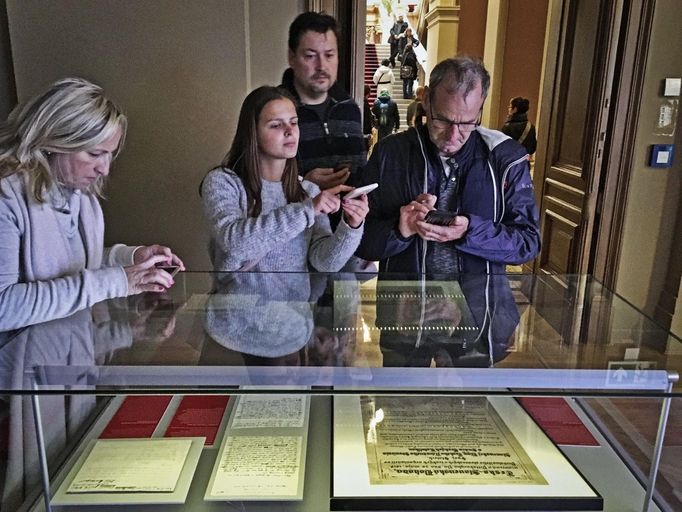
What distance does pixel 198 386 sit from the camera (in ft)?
3.04

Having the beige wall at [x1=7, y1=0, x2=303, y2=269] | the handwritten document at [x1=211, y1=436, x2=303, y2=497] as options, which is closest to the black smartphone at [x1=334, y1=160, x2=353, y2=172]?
the beige wall at [x1=7, y1=0, x2=303, y2=269]

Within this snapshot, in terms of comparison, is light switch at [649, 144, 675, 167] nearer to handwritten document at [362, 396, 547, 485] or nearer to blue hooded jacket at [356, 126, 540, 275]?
blue hooded jacket at [356, 126, 540, 275]

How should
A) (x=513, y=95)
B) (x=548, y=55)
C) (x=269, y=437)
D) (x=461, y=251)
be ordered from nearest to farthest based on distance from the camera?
(x=269, y=437), (x=461, y=251), (x=548, y=55), (x=513, y=95)

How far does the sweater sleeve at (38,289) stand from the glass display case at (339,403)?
3 cm

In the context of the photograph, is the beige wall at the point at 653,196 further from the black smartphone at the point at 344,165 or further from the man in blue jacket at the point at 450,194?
the black smartphone at the point at 344,165

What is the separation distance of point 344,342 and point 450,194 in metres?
0.94

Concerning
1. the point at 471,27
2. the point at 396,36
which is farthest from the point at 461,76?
the point at 396,36

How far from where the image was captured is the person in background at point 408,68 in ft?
36.0

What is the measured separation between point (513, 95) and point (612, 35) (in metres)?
4.86

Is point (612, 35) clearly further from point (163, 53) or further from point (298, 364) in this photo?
point (298, 364)

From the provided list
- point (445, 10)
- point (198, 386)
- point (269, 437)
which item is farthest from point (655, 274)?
point (445, 10)

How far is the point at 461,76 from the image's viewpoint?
1.70 meters

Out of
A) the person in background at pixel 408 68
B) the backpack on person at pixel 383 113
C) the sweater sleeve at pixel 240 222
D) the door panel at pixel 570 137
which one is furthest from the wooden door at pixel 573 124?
the person in background at pixel 408 68

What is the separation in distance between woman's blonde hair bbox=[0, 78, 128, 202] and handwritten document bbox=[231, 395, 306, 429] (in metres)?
0.66
